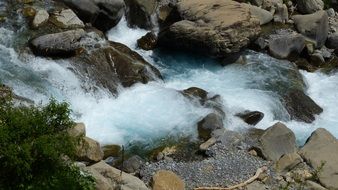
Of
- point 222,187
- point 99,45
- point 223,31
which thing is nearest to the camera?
point 222,187

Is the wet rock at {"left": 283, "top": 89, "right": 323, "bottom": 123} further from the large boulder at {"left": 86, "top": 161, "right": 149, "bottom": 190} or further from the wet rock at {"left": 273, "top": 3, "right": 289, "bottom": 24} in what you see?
the large boulder at {"left": 86, "top": 161, "right": 149, "bottom": 190}

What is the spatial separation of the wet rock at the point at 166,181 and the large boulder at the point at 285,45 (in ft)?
32.9

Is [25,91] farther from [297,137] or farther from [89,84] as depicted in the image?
[297,137]

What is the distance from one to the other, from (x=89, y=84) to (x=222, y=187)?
19.0ft

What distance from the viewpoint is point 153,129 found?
15.1 m

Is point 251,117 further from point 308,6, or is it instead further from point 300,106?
point 308,6

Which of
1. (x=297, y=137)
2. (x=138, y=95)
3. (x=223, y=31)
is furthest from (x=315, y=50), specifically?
(x=138, y=95)

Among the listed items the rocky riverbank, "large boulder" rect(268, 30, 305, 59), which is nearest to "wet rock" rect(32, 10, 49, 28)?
the rocky riverbank

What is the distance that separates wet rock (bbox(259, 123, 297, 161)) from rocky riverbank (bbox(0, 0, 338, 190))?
0.03m

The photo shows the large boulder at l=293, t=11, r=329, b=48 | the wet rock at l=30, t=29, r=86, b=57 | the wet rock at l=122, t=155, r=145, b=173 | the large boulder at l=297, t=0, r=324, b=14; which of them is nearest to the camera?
the wet rock at l=122, t=155, r=145, b=173

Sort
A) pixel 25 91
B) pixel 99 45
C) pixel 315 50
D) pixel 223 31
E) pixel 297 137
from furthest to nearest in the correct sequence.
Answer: pixel 315 50, pixel 223 31, pixel 99 45, pixel 297 137, pixel 25 91

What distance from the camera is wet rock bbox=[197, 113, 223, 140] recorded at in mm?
15023

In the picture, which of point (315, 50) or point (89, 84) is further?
point (315, 50)

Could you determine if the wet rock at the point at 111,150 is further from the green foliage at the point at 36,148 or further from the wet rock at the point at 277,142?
the green foliage at the point at 36,148
